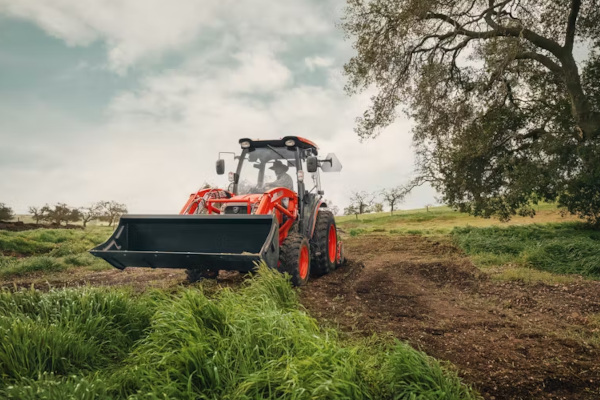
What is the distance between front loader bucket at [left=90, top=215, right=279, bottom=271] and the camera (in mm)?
5819

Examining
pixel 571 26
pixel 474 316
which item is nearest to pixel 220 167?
pixel 474 316

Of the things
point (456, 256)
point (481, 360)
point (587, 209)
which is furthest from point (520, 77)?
point (481, 360)

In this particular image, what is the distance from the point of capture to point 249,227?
6.50 m

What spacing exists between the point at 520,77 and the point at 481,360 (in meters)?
13.5

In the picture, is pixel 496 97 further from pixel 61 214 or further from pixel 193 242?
pixel 61 214

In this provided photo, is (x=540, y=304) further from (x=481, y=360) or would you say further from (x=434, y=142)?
(x=434, y=142)

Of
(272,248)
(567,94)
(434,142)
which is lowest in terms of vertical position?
(272,248)

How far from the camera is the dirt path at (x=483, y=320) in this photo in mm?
3508

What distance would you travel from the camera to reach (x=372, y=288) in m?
7.05

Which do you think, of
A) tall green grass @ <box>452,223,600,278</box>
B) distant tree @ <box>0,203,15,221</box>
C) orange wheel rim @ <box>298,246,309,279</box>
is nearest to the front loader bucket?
orange wheel rim @ <box>298,246,309,279</box>

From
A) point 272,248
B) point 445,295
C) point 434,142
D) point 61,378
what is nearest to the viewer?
point 61,378

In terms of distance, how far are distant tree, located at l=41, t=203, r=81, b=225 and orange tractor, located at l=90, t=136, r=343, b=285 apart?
25.9 m

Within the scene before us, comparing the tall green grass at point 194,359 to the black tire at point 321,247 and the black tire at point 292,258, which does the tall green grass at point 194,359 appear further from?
the black tire at point 321,247

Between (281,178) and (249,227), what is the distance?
177 cm
